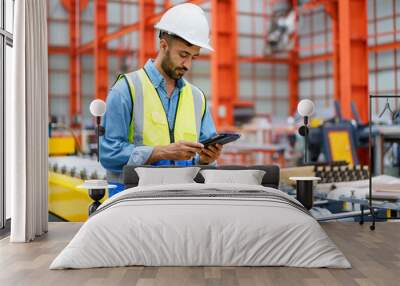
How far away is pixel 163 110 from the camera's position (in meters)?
4.65

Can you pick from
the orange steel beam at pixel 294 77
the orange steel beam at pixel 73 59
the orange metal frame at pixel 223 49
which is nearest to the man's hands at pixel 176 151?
the orange metal frame at pixel 223 49

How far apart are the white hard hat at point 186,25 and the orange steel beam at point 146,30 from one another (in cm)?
581

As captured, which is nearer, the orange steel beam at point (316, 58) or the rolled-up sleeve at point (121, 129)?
the rolled-up sleeve at point (121, 129)

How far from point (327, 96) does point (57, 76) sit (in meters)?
8.52

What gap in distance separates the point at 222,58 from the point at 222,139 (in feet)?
20.0

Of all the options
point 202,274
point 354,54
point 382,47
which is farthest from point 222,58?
point 202,274

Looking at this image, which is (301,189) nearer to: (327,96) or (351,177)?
(351,177)

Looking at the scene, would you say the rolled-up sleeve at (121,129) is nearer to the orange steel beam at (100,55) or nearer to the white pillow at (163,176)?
the white pillow at (163,176)

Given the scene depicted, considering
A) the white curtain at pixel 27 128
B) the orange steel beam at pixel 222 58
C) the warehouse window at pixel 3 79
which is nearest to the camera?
the white curtain at pixel 27 128

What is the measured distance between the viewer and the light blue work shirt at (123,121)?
4.57 metres

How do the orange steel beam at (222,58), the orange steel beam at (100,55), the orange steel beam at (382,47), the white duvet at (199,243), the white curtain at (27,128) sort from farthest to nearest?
the orange steel beam at (100,55) → the orange steel beam at (382,47) → the orange steel beam at (222,58) → the white curtain at (27,128) → the white duvet at (199,243)

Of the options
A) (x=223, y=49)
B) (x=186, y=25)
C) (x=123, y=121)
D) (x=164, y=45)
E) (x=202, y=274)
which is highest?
(x=223, y=49)

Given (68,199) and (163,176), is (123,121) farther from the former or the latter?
(68,199)

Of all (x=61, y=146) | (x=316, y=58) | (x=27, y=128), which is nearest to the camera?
(x=27, y=128)
